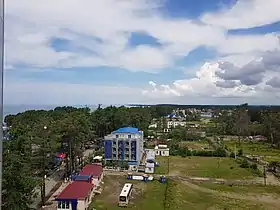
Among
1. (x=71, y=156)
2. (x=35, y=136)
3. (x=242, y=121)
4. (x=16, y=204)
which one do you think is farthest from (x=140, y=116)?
(x=16, y=204)

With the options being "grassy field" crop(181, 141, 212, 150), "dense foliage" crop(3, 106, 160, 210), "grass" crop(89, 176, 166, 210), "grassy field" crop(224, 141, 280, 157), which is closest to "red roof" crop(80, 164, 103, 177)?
"grass" crop(89, 176, 166, 210)

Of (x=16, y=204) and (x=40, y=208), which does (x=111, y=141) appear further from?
(x=16, y=204)

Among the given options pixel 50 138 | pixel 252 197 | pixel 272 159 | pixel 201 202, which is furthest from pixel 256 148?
pixel 50 138

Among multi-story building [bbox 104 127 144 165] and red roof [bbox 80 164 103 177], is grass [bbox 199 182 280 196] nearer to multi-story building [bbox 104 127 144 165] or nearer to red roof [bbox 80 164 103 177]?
red roof [bbox 80 164 103 177]

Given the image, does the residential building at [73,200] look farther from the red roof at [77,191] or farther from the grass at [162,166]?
the grass at [162,166]

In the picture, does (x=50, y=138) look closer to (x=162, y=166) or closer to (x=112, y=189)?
(x=112, y=189)

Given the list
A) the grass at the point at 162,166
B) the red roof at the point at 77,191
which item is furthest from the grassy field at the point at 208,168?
the red roof at the point at 77,191
